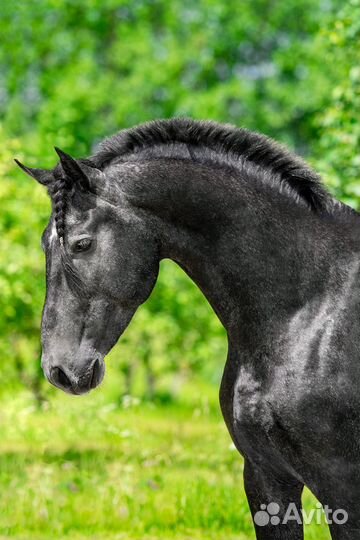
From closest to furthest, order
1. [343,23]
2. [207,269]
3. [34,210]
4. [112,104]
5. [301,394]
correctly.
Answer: [301,394], [207,269], [343,23], [34,210], [112,104]

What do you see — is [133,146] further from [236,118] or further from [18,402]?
[236,118]

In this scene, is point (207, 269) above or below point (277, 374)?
above

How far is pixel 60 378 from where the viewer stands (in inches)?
119

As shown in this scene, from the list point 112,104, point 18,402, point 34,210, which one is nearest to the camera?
point 18,402

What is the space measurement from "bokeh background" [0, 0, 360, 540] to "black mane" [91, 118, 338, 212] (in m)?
3.12

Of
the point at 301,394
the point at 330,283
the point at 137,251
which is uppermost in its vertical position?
the point at 137,251

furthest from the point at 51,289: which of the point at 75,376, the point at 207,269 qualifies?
the point at 207,269

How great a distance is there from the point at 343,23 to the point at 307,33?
658 inches

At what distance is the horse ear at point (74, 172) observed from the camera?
118 inches

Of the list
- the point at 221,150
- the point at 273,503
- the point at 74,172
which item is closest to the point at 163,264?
the point at 221,150

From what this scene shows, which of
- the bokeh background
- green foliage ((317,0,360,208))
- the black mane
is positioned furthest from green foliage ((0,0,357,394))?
the black mane

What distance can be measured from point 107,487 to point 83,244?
4379 millimetres

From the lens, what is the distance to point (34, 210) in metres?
9.81

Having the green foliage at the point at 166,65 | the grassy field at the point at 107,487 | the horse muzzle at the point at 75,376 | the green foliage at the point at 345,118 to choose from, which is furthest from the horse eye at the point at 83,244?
the green foliage at the point at 166,65
